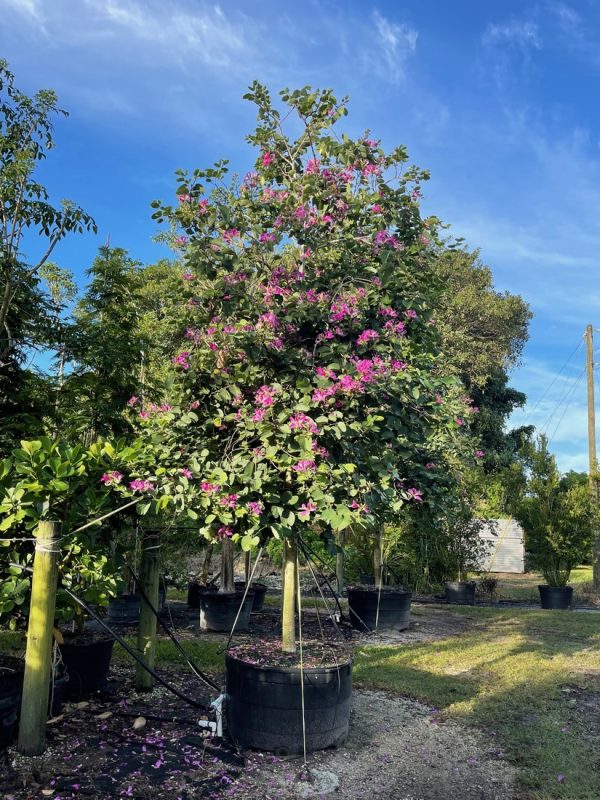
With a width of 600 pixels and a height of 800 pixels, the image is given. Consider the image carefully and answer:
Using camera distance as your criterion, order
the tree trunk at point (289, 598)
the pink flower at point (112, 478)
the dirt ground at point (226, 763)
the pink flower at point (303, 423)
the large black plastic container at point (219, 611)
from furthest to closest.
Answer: the large black plastic container at point (219, 611)
the tree trunk at point (289, 598)
the pink flower at point (112, 478)
the pink flower at point (303, 423)
the dirt ground at point (226, 763)

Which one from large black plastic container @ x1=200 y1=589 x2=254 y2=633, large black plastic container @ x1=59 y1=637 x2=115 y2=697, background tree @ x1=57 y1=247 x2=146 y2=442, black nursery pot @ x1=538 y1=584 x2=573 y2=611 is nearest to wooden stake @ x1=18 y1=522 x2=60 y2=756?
large black plastic container @ x1=59 y1=637 x2=115 y2=697

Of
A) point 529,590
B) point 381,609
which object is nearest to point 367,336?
point 381,609

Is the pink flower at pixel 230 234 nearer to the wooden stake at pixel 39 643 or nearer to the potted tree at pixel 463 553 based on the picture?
the wooden stake at pixel 39 643

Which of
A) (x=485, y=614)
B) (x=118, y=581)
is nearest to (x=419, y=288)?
(x=118, y=581)

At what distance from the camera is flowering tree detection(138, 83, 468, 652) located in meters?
3.34

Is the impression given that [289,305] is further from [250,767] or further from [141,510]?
→ [250,767]

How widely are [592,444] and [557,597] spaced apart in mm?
5101

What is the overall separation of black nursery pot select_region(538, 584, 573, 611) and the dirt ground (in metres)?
8.91

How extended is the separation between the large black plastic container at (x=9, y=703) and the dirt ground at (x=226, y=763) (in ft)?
0.41

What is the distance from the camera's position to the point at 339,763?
3.50 meters

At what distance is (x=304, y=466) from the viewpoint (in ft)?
10.4

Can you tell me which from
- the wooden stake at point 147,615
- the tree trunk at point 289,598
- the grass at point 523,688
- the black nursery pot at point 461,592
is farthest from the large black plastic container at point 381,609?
the tree trunk at point 289,598

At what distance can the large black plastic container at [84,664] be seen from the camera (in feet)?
14.7

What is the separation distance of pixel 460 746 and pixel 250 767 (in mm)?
1358
